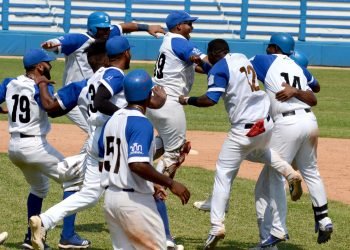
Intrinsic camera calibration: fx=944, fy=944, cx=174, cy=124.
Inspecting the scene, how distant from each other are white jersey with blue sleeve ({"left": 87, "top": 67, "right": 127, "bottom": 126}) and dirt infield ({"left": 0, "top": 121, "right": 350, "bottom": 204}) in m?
4.52

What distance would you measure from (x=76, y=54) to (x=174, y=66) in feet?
4.90

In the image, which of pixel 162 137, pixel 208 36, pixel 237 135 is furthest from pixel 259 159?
pixel 208 36

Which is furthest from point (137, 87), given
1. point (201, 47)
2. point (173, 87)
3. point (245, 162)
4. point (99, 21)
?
point (201, 47)

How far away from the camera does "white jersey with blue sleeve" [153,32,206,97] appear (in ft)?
33.2

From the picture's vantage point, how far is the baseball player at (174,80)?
10.0 meters

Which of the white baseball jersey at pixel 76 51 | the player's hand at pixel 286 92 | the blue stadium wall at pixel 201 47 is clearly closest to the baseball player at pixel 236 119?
the player's hand at pixel 286 92

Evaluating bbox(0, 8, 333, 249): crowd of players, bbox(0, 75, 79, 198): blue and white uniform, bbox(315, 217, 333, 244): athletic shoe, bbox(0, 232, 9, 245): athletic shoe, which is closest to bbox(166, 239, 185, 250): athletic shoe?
bbox(0, 8, 333, 249): crowd of players

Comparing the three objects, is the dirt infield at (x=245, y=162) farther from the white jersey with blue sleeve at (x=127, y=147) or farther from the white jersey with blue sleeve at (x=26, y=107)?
the white jersey with blue sleeve at (x=127, y=147)

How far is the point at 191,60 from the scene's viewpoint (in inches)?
394

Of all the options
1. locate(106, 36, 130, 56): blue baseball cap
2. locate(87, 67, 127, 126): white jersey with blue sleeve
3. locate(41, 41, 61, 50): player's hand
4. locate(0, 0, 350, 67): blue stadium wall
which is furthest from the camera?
locate(0, 0, 350, 67): blue stadium wall

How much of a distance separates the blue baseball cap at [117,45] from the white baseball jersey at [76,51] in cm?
270

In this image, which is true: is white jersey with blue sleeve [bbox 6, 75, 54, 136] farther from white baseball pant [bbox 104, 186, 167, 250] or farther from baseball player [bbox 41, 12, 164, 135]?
white baseball pant [bbox 104, 186, 167, 250]

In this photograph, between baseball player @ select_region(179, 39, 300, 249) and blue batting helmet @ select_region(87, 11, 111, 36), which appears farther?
blue batting helmet @ select_region(87, 11, 111, 36)

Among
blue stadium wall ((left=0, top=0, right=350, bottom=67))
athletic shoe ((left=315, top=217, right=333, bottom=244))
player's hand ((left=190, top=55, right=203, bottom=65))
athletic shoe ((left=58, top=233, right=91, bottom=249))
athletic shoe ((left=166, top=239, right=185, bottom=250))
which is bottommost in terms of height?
blue stadium wall ((left=0, top=0, right=350, bottom=67))
